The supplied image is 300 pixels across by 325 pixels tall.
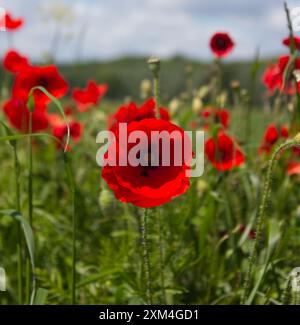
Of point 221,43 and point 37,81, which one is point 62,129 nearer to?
point 37,81

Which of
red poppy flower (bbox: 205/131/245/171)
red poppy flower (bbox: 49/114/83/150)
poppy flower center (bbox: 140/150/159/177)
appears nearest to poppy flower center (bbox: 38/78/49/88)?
red poppy flower (bbox: 49/114/83/150)

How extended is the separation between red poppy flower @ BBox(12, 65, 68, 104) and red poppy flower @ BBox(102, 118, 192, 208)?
632mm

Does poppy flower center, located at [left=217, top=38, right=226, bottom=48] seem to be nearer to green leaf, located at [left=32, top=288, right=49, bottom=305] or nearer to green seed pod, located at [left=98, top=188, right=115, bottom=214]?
green seed pod, located at [left=98, top=188, right=115, bottom=214]

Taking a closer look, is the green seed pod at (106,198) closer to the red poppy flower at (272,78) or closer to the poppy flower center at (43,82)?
the poppy flower center at (43,82)

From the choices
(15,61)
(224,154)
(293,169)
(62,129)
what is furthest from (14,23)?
(293,169)

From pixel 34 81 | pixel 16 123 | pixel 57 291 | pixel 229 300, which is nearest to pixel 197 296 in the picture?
pixel 229 300

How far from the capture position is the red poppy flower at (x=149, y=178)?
2.68 ft

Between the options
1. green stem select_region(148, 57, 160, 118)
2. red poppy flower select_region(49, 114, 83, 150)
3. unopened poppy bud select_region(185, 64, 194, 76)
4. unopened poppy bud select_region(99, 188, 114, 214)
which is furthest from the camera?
unopened poppy bud select_region(185, 64, 194, 76)

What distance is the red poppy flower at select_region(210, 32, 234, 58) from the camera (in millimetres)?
1509

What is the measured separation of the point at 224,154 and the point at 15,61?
556 mm

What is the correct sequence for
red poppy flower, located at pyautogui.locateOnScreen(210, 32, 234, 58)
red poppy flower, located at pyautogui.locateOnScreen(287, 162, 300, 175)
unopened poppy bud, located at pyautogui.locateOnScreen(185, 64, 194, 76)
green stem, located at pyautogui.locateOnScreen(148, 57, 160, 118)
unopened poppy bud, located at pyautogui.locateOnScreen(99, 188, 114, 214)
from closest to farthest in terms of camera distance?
green stem, located at pyautogui.locateOnScreen(148, 57, 160, 118), unopened poppy bud, located at pyautogui.locateOnScreen(99, 188, 114, 214), red poppy flower, located at pyautogui.locateOnScreen(210, 32, 234, 58), red poppy flower, located at pyautogui.locateOnScreen(287, 162, 300, 175), unopened poppy bud, located at pyautogui.locateOnScreen(185, 64, 194, 76)

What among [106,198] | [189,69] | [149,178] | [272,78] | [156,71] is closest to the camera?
[149,178]

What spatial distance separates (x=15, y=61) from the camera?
1566mm

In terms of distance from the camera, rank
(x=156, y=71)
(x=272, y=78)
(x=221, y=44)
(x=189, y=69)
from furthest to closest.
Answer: (x=189, y=69) → (x=272, y=78) → (x=221, y=44) → (x=156, y=71)
